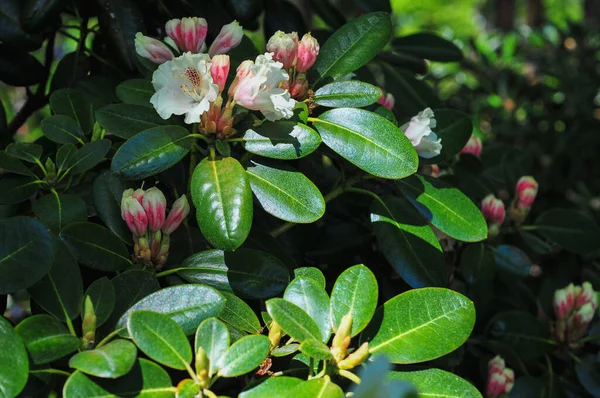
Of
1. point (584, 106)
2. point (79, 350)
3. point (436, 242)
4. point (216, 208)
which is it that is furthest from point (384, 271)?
point (584, 106)

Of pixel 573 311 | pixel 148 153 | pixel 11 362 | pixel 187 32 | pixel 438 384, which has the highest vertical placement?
pixel 187 32

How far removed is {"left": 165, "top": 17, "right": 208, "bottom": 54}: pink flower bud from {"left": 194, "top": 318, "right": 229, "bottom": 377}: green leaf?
473mm

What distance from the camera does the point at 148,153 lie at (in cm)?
92

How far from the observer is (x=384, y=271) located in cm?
125

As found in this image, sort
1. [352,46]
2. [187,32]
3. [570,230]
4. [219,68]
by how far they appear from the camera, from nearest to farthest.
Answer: [219,68] < [187,32] < [352,46] < [570,230]

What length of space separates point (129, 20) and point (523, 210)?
0.90 meters

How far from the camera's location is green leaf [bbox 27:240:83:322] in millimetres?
834

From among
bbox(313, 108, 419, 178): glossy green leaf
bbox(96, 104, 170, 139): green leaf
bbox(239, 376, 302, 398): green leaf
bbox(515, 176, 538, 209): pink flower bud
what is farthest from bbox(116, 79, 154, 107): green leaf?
bbox(515, 176, 538, 209): pink flower bud

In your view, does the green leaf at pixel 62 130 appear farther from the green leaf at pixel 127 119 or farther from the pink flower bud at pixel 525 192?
the pink flower bud at pixel 525 192

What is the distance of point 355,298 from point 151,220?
0.98 feet

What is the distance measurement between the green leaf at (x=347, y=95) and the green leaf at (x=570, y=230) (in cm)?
64

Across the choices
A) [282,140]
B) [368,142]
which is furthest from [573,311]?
[282,140]

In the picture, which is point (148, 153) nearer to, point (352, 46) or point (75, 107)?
point (75, 107)

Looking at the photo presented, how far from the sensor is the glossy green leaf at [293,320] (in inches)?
31.1
